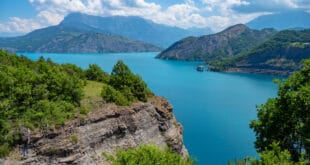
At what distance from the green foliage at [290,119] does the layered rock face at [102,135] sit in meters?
15.7

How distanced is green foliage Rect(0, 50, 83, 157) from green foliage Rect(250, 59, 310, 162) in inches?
708

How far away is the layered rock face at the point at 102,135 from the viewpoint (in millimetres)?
28203

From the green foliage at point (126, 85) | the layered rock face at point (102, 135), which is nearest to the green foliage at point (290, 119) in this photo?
the layered rock face at point (102, 135)

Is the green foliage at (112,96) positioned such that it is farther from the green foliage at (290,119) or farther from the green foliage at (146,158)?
the green foliage at (146,158)

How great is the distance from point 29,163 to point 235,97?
288 feet

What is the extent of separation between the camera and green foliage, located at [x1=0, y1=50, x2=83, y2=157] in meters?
28.0

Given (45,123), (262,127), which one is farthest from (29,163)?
(262,127)

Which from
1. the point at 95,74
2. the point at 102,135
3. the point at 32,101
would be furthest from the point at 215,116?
the point at 32,101

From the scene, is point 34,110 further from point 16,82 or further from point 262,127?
point 262,127

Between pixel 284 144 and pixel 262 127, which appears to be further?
pixel 262 127

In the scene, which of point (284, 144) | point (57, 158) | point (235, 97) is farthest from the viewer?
point (235, 97)

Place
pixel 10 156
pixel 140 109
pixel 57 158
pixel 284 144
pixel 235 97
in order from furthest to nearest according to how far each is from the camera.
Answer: pixel 235 97, pixel 140 109, pixel 57 158, pixel 10 156, pixel 284 144

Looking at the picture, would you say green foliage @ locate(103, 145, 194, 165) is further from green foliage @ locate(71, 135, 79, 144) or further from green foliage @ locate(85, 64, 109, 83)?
green foliage @ locate(85, 64, 109, 83)

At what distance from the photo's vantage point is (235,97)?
10656 cm
